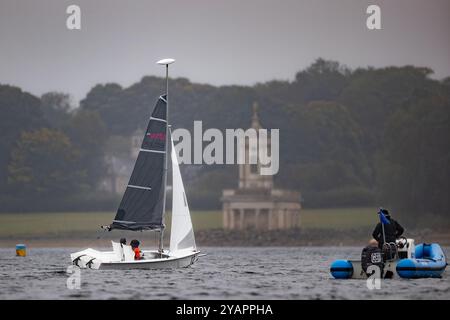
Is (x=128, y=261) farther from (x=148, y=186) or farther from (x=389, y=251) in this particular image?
(x=389, y=251)

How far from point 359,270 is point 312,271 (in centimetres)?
1562

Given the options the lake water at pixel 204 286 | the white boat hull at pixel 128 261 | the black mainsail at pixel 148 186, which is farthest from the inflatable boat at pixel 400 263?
the black mainsail at pixel 148 186

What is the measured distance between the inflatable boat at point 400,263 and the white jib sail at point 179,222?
12.1 metres

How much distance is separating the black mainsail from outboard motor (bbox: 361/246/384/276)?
1423 cm

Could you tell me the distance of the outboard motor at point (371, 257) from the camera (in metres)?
59.8

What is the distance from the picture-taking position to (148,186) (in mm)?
71938

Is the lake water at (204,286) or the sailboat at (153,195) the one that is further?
the sailboat at (153,195)

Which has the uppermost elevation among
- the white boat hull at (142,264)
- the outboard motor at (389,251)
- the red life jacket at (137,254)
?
the outboard motor at (389,251)

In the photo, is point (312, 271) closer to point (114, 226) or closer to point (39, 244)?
point (114, 226)

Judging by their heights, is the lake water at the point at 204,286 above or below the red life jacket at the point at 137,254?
below

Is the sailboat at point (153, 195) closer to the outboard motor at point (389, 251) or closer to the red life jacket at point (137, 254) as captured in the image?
the red life jacket at point (137, 254)

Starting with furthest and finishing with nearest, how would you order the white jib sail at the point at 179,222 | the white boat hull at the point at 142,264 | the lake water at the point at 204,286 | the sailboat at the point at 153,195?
the white jib sail at the point at 179,222 → the sailboat at the point at 153,195 → the white boat hull at the point at 142,264 → the lake water at the point at 204,286
